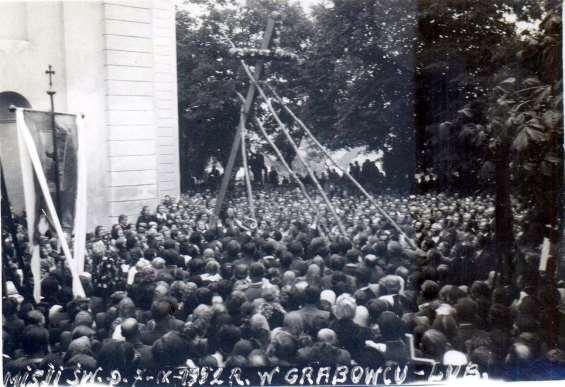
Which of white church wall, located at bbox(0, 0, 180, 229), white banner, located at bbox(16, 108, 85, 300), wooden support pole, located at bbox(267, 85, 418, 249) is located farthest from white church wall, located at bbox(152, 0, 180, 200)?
white banner, located at bbox(16, 108, 85, 300)

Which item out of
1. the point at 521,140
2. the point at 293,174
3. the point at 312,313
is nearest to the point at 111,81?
the point at 293,174

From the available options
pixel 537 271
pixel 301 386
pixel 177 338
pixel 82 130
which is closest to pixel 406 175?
pixel 537 271

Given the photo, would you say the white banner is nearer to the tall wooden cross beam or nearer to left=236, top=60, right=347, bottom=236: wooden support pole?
the tall wooden cross beam

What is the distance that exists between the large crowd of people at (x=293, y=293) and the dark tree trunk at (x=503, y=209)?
Answer: 7 centimetres

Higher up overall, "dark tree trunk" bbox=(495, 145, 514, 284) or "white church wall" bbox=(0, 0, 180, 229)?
"white church wall" bbox=(0, 0, 180, 229)

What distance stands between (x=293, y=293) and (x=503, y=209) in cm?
222

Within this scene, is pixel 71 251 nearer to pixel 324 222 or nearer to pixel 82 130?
Answer: pixel 82 130

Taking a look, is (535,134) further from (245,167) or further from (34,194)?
(34,194)

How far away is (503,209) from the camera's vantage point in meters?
6.38

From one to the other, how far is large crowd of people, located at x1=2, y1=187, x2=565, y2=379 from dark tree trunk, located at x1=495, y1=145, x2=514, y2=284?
0.23ft

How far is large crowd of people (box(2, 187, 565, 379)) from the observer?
6.00 meters

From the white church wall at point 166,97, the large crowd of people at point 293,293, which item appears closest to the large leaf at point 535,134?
the large crowd of people at point 293,293

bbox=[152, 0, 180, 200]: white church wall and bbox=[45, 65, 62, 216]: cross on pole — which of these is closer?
bbox=[45, 65, 62, 216]: cross on pole

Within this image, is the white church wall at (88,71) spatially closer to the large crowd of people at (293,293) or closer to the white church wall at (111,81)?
the white church wall at (111,81)
